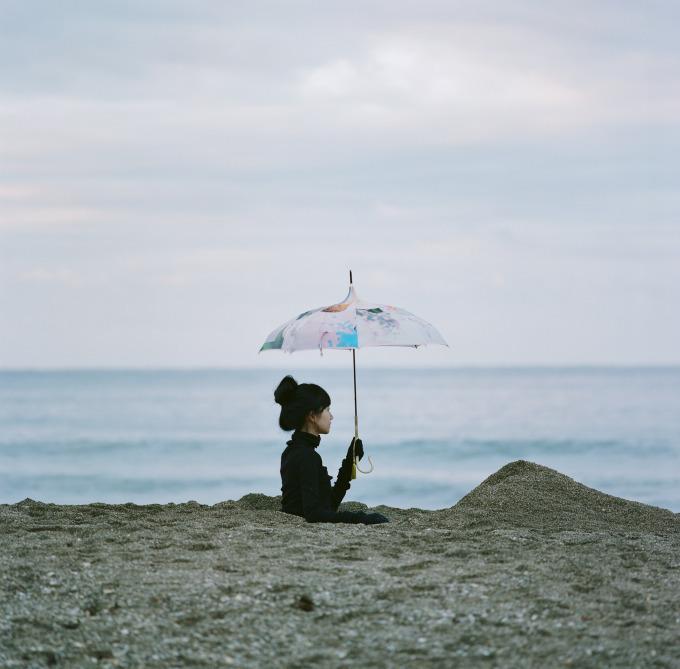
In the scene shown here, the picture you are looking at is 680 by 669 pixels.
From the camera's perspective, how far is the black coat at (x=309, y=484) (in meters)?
6.02

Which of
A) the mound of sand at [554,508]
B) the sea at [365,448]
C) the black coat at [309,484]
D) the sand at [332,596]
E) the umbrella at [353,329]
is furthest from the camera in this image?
the sea at [365,448]

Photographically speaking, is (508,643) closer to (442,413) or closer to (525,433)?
(525,433)

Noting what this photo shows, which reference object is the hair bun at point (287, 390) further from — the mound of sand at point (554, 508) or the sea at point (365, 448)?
the sea at point (365, 448)

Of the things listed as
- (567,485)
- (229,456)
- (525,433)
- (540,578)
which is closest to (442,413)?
(525,433)

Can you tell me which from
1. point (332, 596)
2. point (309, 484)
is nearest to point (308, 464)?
point (309, 484)

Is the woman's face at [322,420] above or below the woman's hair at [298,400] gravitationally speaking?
below

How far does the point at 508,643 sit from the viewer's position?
3354 mm

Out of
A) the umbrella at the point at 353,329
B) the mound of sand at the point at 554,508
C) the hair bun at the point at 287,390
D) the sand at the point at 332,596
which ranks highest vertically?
the umbrella at the point at 353,329

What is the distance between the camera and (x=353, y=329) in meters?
6.23

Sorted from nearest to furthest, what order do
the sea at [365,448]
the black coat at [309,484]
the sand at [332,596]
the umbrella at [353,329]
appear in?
the sand at [332,596] → the black coat at [309,484] → the umbrella at [353,329] → the sea at [365,448]

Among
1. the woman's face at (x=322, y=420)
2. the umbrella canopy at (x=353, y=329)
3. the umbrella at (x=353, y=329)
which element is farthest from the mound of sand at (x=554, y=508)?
the umbrella canopy at (x=353, y=329)

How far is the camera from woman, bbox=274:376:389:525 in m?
6.03

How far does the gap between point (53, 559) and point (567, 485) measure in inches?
187

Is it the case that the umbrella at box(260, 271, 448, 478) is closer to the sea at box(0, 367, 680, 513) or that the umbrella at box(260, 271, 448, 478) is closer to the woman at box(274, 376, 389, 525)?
the woman at box(274, 376, 389, 525)
